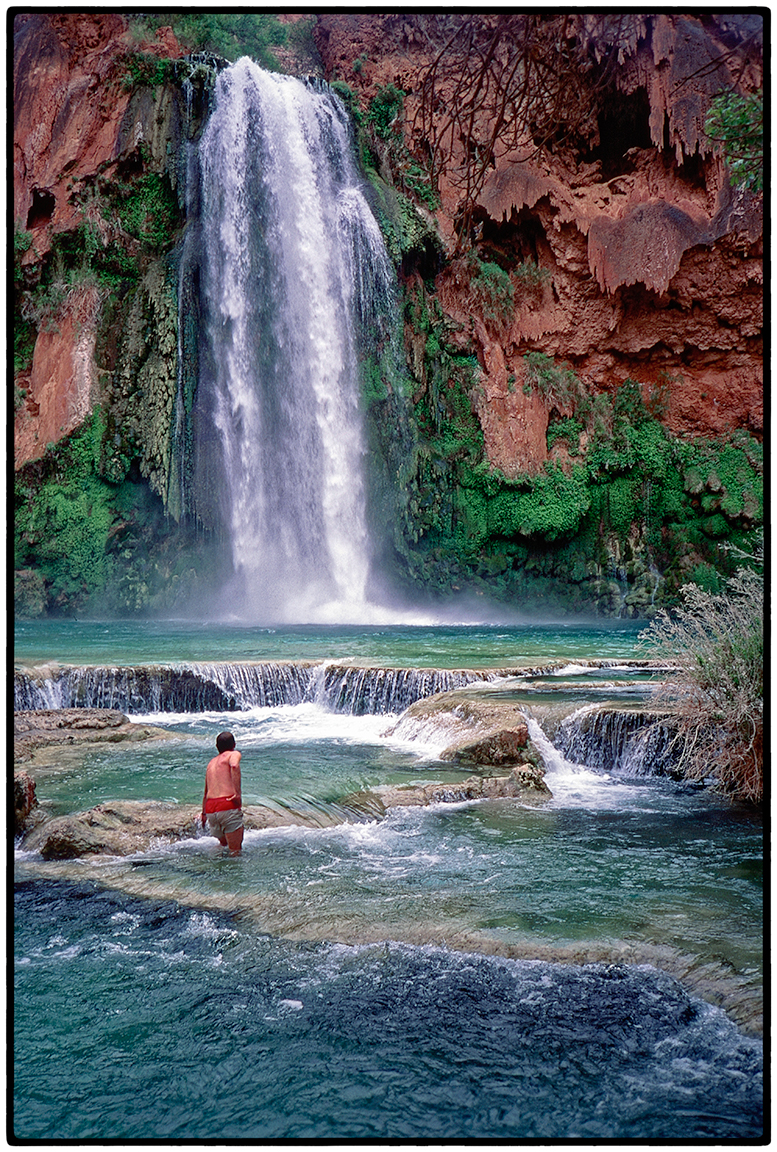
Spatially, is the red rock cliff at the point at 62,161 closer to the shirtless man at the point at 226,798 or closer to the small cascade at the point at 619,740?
the small cascade at the point at 619,740

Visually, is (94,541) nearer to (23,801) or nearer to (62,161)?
(62,161)

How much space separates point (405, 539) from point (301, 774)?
16.0m

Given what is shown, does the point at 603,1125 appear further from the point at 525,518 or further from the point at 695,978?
the point at 525,518

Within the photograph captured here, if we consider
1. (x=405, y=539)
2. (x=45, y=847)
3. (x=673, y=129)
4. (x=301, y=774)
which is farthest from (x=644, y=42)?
(x=45, y=847)

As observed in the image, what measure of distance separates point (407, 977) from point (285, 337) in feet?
65.8

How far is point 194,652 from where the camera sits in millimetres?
13969

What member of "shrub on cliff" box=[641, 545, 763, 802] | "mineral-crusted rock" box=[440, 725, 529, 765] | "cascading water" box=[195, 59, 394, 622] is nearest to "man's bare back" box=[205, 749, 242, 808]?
"mineral-crusted rock" box=[440, 725, 529, 765]

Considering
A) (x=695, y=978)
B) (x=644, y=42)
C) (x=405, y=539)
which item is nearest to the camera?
(x=695, y=978)

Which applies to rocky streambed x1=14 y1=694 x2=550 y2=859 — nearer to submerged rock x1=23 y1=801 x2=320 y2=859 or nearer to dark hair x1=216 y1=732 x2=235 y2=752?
submerged rock x1=23 y1=801 x2=320 y2=859

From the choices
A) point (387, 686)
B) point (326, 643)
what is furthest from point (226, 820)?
point (326, 643)

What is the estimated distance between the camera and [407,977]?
3.76 meters

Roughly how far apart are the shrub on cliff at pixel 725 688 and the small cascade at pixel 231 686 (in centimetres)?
478

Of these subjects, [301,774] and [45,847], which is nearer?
[45,847]

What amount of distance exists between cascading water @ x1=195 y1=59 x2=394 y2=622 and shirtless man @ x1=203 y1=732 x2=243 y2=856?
16.3 metres
